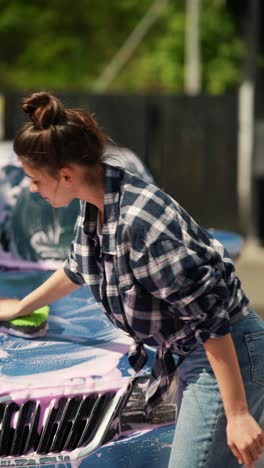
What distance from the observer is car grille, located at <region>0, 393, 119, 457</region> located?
2.89 m

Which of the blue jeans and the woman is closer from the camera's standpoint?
the woman

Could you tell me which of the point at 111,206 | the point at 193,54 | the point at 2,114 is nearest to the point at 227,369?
the point at 111,206

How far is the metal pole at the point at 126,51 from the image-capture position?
971 inches

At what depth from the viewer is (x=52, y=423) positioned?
292cm

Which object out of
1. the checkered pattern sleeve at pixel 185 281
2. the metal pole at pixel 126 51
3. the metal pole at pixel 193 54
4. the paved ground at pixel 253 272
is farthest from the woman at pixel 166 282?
the metal pole at pixel 126 51

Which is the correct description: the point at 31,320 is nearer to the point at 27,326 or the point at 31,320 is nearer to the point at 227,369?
the point at 27,326

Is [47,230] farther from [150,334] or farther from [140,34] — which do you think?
[140,34]

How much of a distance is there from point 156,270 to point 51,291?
67 centimetres

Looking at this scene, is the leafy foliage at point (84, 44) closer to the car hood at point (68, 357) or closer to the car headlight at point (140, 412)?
the car hood at point (68, 357)

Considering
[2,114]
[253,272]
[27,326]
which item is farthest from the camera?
→ [2,114]

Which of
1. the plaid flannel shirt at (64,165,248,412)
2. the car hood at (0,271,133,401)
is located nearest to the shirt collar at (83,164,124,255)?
the plaid flannel shirt at (64,165,248,412)

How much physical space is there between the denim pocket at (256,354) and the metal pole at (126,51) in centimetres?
2230

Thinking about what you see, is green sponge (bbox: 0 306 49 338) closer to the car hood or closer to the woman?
the car hood

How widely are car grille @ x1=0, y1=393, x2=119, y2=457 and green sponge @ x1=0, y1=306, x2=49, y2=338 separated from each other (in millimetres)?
454
